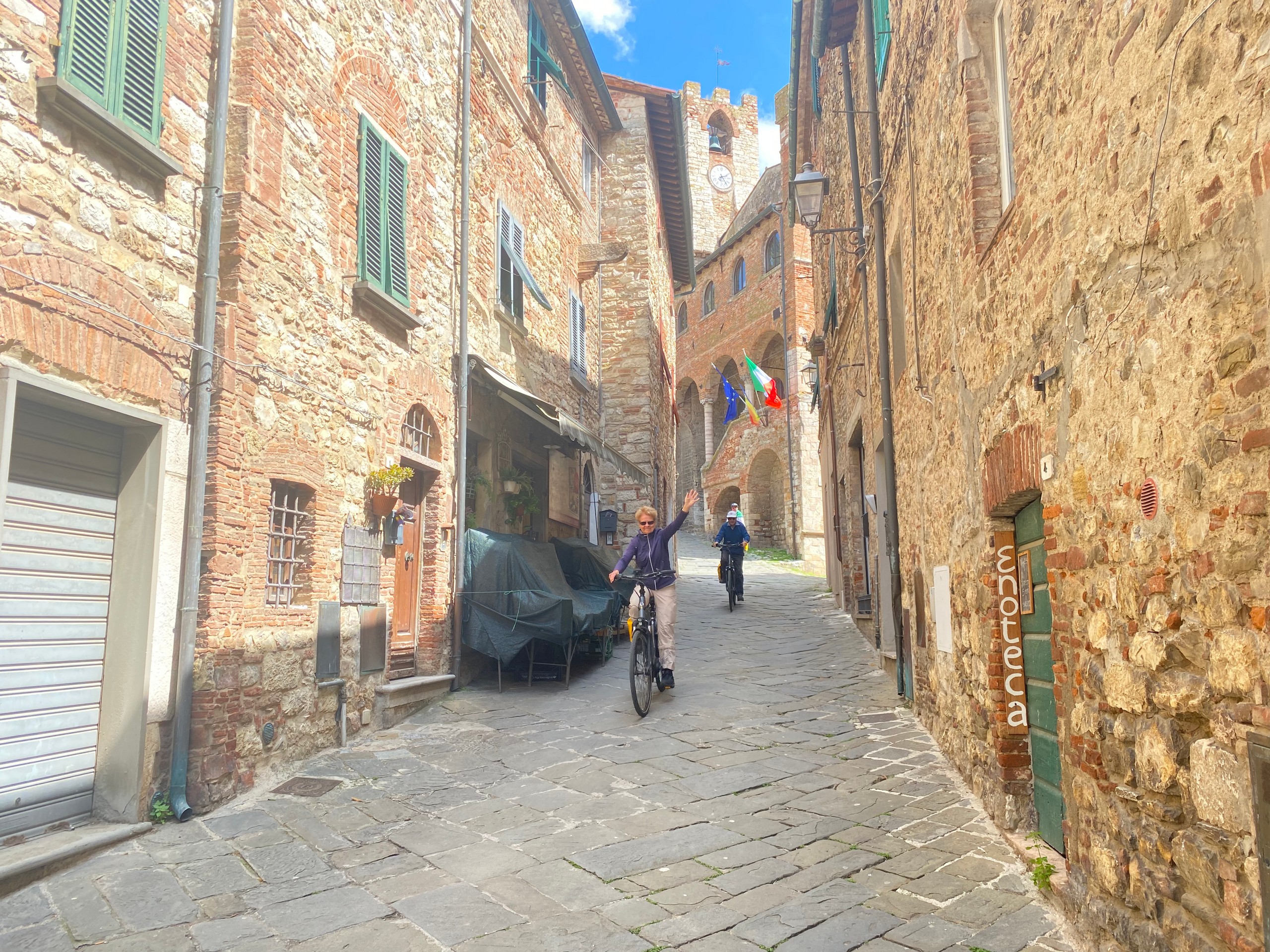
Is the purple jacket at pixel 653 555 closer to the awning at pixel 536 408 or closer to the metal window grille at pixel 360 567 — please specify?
the metal window grille at pixel 360 567

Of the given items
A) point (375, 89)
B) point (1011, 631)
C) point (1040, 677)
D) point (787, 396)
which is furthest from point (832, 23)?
point (787, 396)

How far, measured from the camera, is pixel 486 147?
1016cm

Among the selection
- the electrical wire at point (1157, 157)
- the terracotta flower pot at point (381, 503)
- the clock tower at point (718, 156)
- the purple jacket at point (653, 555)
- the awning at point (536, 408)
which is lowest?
the purple jacket at point (653, 555)

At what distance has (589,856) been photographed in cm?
416

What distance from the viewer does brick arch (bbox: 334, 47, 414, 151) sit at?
275 inches

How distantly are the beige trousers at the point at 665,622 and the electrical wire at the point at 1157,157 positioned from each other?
5.07 meters

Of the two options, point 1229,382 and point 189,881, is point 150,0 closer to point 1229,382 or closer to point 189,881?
point 189,881

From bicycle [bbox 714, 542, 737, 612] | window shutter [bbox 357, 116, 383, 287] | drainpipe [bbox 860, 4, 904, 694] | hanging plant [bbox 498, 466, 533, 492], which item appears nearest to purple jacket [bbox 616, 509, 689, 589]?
drainpipe [bbox 860, 4, 904, 694]

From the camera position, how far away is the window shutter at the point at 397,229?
7469 millimetres

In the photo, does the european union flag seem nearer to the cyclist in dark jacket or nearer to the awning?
the cyclist in dark jacket

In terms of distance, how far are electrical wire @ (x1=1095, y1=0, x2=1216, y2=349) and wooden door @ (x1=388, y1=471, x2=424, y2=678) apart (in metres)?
6.14

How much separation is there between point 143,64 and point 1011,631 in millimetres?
5268

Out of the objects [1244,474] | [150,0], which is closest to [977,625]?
[1244,474]

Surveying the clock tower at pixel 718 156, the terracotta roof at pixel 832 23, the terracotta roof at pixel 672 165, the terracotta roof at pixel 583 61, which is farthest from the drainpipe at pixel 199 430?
the clock tower at pixel 718 156
